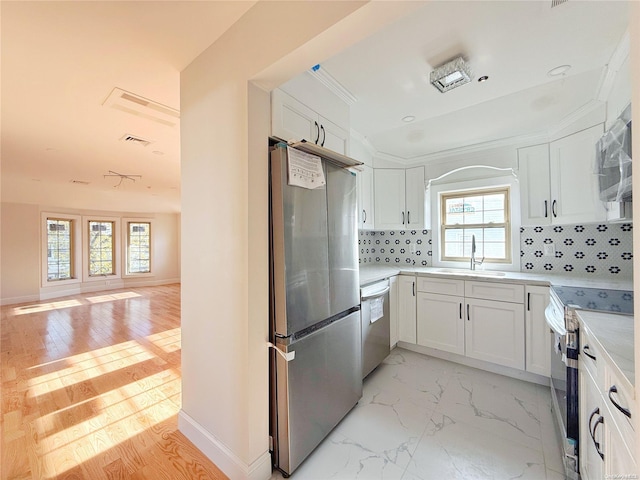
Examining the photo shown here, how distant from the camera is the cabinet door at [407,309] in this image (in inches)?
113

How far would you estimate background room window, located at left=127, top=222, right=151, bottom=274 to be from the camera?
24.1 feet

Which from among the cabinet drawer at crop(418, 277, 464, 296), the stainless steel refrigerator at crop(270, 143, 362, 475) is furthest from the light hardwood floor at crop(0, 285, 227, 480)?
the cabinet drawer at crop(418, 277, 464, 296)

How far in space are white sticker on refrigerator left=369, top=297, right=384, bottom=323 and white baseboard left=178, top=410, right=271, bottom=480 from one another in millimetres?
1251

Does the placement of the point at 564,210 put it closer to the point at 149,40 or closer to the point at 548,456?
the point at 548,456

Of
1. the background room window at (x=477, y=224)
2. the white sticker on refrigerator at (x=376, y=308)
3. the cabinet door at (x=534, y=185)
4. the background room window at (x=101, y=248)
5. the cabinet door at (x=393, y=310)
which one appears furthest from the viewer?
the background room window at (x=101, y=248)

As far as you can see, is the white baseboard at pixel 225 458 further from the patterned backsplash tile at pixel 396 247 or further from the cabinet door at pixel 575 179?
the cabinet door at pixel 575 179

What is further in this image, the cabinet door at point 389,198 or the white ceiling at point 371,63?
the cabinet door at point 389,198

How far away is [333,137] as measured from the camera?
196cm

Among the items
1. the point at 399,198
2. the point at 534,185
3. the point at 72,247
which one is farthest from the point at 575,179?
the point at 72,247

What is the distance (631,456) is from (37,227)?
8494 mm

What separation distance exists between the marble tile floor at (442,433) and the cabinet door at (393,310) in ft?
1.42

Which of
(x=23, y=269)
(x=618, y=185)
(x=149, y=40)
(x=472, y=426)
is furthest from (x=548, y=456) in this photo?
(x=23, y=269)

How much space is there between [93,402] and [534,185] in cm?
430

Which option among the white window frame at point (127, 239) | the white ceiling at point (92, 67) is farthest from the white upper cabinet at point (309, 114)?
the white window frame at point (127, 239)
